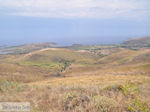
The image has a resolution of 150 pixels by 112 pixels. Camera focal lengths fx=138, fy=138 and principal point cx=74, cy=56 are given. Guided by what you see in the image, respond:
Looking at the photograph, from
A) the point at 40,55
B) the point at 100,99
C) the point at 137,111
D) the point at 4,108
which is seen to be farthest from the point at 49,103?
the point at 40,55

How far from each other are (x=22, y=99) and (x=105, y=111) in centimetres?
318

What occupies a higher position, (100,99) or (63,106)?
(100,99)

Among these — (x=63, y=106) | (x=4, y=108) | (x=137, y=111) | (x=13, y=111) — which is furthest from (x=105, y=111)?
(x=4, y=108)

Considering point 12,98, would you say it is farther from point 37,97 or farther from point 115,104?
point 115,104

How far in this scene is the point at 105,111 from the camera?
416 centimetres

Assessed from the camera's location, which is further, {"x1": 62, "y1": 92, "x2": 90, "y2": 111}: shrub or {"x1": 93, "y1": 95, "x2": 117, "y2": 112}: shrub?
{"x1": 62, "y1": 92, "x2": 90, "y2": 111}: shrub

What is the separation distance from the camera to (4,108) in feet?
13.9

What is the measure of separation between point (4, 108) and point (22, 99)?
1.11m

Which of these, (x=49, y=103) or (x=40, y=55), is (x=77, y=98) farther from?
(x=40, y=55)

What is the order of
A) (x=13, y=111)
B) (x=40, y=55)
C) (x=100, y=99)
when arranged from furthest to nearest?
(x=40, y=55)
(x=100, y=99)
(x=13, y=111)

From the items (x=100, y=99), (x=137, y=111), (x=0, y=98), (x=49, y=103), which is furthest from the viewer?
(x=0, y=98)

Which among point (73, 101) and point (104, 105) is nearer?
point (104, 105)

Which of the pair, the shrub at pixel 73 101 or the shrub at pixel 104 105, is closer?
the shrub at pixel 104 105

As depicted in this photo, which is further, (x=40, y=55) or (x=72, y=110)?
(x=40, y=55)
